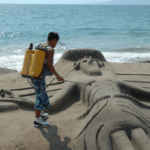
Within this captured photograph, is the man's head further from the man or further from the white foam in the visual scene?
the white foam

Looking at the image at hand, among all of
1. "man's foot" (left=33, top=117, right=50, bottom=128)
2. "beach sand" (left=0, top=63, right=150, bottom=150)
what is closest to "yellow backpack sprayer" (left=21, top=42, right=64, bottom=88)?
"man's foot" (left=33, top=117, right=50, bottom=128)

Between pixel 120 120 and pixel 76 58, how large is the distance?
9.69ft

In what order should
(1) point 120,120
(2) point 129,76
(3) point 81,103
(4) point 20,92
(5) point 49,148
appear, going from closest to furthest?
(5) point 49,148
(1) point 120,120
(3) point 81,103
(4) point 20,92
(2) point 129,76

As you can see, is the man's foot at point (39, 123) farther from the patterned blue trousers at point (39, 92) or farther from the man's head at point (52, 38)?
the man's head at point (52, 38)

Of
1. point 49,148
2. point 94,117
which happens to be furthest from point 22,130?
point 94,117

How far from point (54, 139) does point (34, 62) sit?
936mm

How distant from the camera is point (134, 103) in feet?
8.94

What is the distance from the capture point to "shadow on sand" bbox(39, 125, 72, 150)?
2166 mm

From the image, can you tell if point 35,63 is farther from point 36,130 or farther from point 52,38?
point 36,130

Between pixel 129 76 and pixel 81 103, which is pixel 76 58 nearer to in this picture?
pixel 129 76

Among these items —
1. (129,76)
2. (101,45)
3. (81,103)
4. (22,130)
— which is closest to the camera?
(22,130)

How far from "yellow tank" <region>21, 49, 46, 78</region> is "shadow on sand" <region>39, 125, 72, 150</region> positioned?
72cm

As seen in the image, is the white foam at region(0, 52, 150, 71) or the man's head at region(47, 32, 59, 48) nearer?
the man's head at region(47, 32, 59, 48)

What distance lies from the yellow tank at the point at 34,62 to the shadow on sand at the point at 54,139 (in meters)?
0.72
